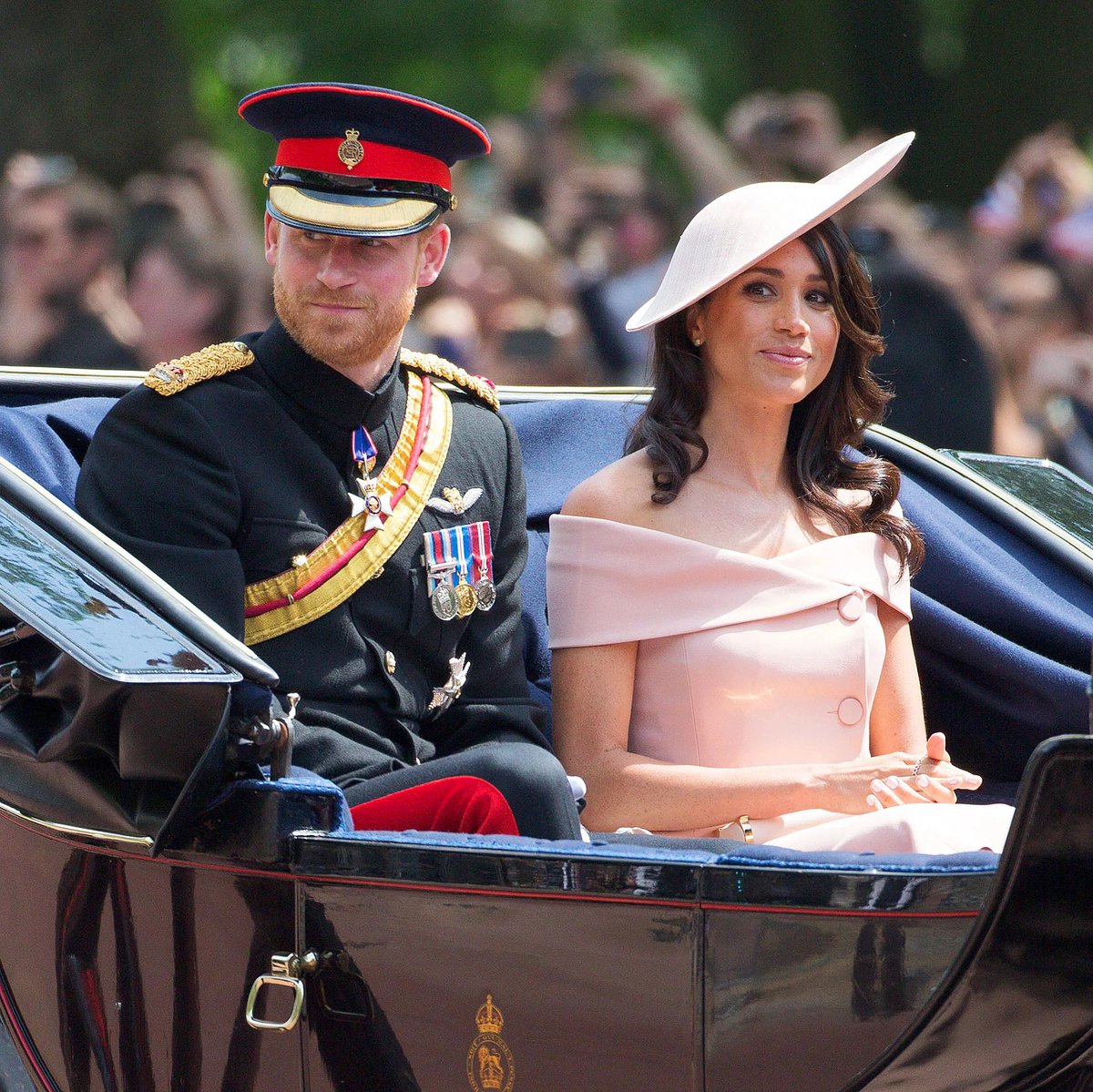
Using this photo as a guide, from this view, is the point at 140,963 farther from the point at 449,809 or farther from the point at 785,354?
the point at 785,354

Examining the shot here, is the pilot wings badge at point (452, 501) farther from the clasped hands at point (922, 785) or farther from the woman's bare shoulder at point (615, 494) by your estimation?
A: the clasped hands at point (922, 785)

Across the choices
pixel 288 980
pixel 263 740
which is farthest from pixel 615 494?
pixel 288 980

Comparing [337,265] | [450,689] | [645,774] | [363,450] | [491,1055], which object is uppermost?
[337,265]

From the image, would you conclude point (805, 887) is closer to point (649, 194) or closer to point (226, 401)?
point (226, 401)

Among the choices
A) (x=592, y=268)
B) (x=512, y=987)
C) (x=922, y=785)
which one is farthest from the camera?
(x=592, y=268)

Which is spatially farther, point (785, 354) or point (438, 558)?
point (785, 354)

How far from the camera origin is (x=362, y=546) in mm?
2654

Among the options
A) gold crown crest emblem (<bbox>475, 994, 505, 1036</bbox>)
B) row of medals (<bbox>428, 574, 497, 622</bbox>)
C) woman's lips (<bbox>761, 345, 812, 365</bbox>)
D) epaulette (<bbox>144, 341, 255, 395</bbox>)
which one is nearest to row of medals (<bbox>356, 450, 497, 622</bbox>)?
row of medals (<bbox>428, 574, 497, 622</bbox>)

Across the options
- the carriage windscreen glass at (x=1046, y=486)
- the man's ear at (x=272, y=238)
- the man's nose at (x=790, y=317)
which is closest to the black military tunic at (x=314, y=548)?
the man's ear at (x=272, y=238)

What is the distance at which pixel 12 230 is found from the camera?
6.14 m

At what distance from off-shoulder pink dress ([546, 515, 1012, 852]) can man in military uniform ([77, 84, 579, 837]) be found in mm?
143

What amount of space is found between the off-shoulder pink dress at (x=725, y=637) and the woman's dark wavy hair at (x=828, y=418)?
12 centimetres

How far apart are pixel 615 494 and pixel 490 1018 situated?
102 centimetres

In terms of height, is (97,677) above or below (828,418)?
below
